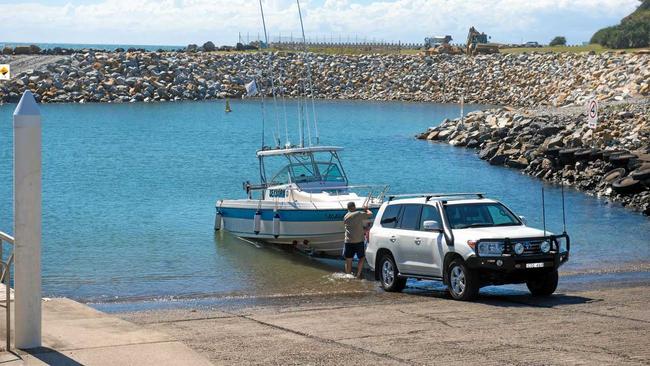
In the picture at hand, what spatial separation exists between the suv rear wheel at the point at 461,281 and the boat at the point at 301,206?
304 inches

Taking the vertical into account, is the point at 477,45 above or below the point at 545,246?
above

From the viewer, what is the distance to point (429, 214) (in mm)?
18891

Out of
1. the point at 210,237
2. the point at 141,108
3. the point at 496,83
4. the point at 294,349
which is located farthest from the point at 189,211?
the point at 496,83

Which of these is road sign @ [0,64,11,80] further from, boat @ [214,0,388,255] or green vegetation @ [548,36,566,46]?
green vegetation @ [548,36,566,46]

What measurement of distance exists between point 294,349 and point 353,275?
10.7 metres

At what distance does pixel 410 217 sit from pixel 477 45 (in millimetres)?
111153

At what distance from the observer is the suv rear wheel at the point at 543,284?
18.1 meters

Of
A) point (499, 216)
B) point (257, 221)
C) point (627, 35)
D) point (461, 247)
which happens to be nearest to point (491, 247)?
point (461, 247)

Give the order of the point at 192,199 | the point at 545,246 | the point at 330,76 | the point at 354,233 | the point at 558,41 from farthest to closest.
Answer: the point at 558,41 → the point at 330,76 → the point at 192,199 → the point at 354,233 → the point at 545,246

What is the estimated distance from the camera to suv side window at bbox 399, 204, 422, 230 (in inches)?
754

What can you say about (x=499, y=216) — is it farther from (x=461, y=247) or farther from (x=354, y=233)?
(x=354, y=233)

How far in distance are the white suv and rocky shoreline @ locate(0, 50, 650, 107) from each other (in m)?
69.2

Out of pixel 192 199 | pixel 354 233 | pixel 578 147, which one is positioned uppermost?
pixel 578 147

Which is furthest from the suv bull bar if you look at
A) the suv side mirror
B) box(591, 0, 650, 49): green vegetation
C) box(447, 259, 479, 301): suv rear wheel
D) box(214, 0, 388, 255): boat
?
box(591, 0, 650, 49): green vegetation
